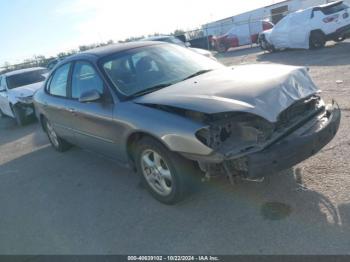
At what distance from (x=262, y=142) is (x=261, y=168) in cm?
25

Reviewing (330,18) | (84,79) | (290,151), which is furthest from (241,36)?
(290,151)

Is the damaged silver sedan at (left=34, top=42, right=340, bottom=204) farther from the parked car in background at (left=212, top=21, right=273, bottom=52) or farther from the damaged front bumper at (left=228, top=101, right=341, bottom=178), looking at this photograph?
the parked car in background at (left=212, top=21, right=273, bottom=52)

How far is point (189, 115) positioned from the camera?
3693 mm

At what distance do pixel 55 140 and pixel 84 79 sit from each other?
2.35 metres

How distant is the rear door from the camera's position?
458 centimetres

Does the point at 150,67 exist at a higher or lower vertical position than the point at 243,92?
higher

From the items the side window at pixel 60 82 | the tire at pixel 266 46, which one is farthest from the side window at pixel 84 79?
the tire at pixel 266 46

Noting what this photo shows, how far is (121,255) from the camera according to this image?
3500 millimetres

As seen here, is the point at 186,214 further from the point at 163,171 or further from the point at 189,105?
the point at 189,105

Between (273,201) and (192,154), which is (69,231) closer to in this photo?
(192,154)

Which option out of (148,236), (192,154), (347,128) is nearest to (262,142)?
(192,154)

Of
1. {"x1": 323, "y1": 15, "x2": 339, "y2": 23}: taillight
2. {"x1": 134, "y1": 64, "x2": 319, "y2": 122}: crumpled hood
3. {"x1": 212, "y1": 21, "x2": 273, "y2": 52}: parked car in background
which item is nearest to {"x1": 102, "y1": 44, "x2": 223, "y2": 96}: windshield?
{"x1": 134, "y1": 64, "x2": 319, "y2": 122}: crumpled hood

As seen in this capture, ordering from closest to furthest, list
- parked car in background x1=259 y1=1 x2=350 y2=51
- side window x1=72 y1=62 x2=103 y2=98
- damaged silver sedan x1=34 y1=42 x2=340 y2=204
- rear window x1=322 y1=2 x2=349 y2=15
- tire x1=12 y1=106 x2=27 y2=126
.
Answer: damaged silver sedan x1=34 y1=42 x2=340 y2=204
side window x1=72 y1=62 x2=103 y2=98
tire x1=12 y1=106 x2=27 y2=126
parked car in background x1=259 y1=1 x2=350 y2=51
rear window x1=322 y1=2 x2=349 y2=15

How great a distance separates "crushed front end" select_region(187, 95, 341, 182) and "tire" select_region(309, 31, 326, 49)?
38.6 ft
